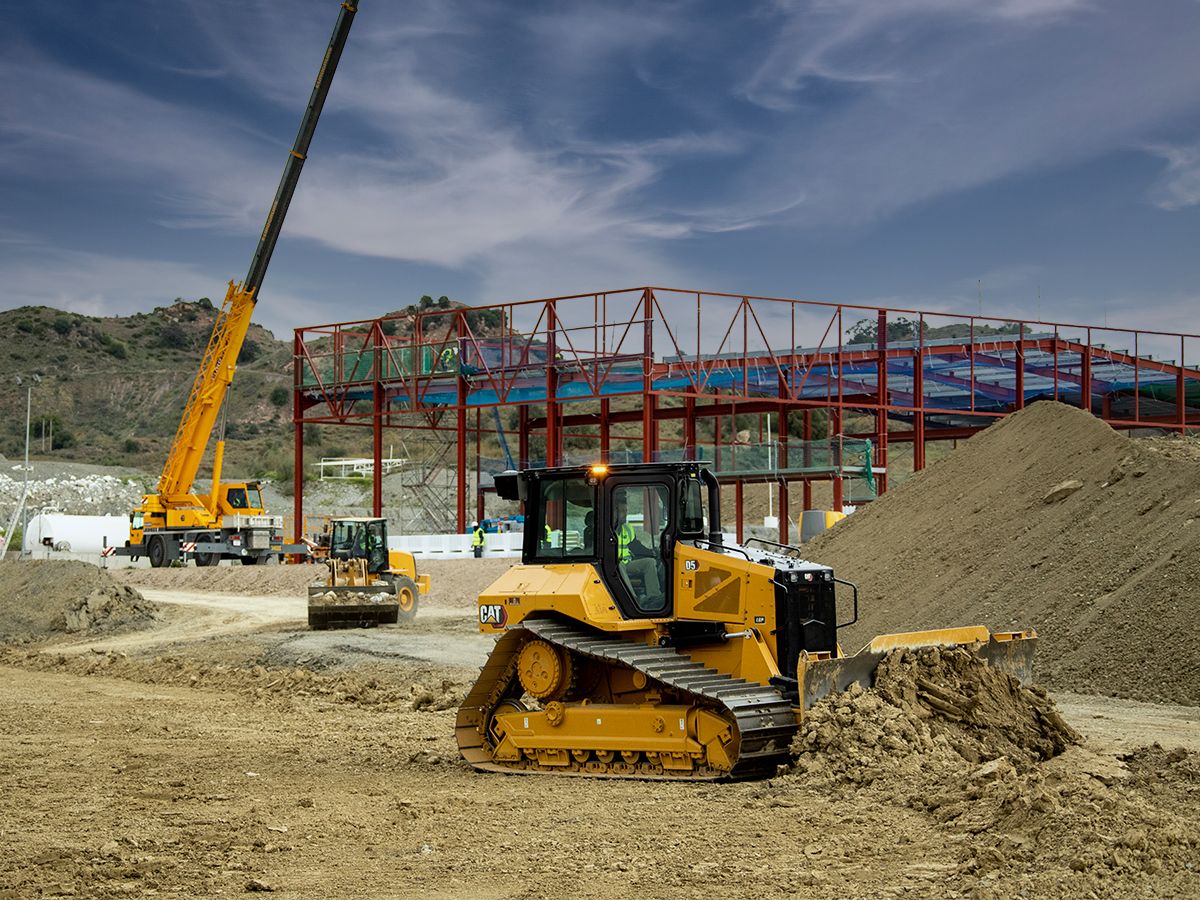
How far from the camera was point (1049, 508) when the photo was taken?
22312 millimetres

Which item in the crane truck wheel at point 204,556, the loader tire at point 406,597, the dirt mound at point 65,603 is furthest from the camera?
the crane truck wheel at point 204,556

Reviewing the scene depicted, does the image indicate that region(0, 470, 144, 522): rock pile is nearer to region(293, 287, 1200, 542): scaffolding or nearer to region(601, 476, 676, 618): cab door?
region(293, 287, 1200, 542): scaffolding

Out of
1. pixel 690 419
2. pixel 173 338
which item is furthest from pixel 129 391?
pixel 690 419

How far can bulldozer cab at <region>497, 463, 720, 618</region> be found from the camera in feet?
39.0

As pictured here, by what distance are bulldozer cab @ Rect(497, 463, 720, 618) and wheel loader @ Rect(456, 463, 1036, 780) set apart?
1 cm

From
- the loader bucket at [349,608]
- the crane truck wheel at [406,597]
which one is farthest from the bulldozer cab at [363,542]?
the loader bucket at [349,608]

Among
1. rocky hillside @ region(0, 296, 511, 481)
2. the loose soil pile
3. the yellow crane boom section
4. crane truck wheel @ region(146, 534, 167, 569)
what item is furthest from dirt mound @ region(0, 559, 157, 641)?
rocky hillside @ region(0, 296, 511, 481)

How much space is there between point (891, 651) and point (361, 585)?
20.1m

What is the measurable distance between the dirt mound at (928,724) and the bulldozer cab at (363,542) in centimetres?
2054

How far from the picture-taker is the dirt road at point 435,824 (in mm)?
7922

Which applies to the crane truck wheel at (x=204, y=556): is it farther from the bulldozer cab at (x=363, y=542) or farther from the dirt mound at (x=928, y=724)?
the dirt mound at (x=928, y=724)

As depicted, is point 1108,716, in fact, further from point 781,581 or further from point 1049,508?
point 1049,508

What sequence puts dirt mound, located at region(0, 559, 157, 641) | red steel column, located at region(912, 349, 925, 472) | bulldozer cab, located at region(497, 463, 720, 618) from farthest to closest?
red steel column, located at region(912, 349, 925, 472), dirt mound, located at region(0, 559, 157, 641), bulldozer cab, located at region(497, 463, 720, 618)

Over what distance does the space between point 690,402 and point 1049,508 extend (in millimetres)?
23528
